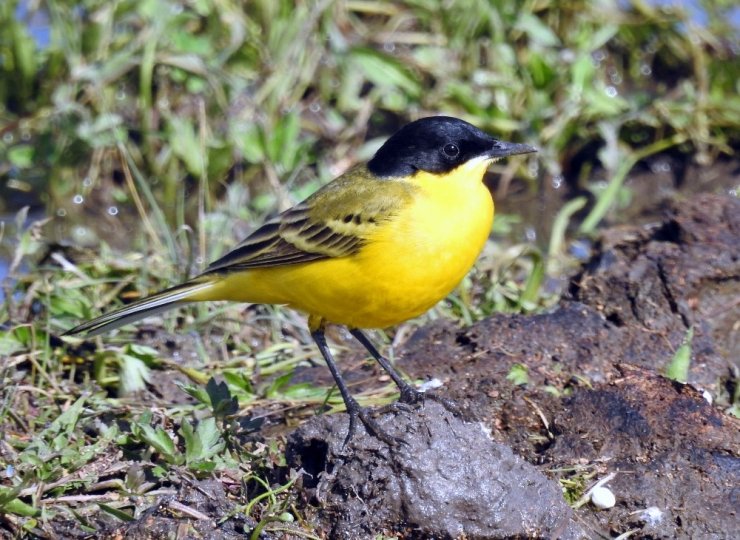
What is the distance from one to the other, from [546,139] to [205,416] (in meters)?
4.43

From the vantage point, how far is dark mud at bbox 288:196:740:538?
4852mm

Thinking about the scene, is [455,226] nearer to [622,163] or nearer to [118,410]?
[118,410]

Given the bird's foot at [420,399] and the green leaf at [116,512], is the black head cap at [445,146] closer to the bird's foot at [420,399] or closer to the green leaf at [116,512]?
the bird's foot at [420,399]

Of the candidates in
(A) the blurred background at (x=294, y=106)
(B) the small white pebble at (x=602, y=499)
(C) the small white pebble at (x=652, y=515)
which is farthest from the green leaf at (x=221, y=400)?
(A) the blurred background at (x=294, y=106)

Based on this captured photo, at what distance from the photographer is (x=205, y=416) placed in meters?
6.19

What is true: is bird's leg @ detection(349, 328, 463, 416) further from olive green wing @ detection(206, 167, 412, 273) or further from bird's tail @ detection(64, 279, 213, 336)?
bird's tail @ detection(64, 279, 213, 336)

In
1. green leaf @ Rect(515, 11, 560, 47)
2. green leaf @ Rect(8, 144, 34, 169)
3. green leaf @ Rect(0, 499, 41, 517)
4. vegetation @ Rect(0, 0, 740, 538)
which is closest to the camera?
green leaf @ Rect(0, 499, 41, 517)

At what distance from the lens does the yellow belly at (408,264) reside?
5520 mm

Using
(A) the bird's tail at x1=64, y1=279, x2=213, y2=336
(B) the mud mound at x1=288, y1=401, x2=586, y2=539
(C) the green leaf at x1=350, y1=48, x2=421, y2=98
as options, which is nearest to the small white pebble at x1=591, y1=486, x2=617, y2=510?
(B) the mud mound at x1=288, y1=401, x2=586, y2=539

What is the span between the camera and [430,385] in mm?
6141

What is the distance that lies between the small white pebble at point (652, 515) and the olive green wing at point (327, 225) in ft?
5.81

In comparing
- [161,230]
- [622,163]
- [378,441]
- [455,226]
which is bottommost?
[622,163]

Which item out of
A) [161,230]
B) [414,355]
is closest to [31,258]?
[161,230]

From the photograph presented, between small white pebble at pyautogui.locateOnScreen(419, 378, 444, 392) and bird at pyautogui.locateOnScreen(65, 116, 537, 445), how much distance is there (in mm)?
132
